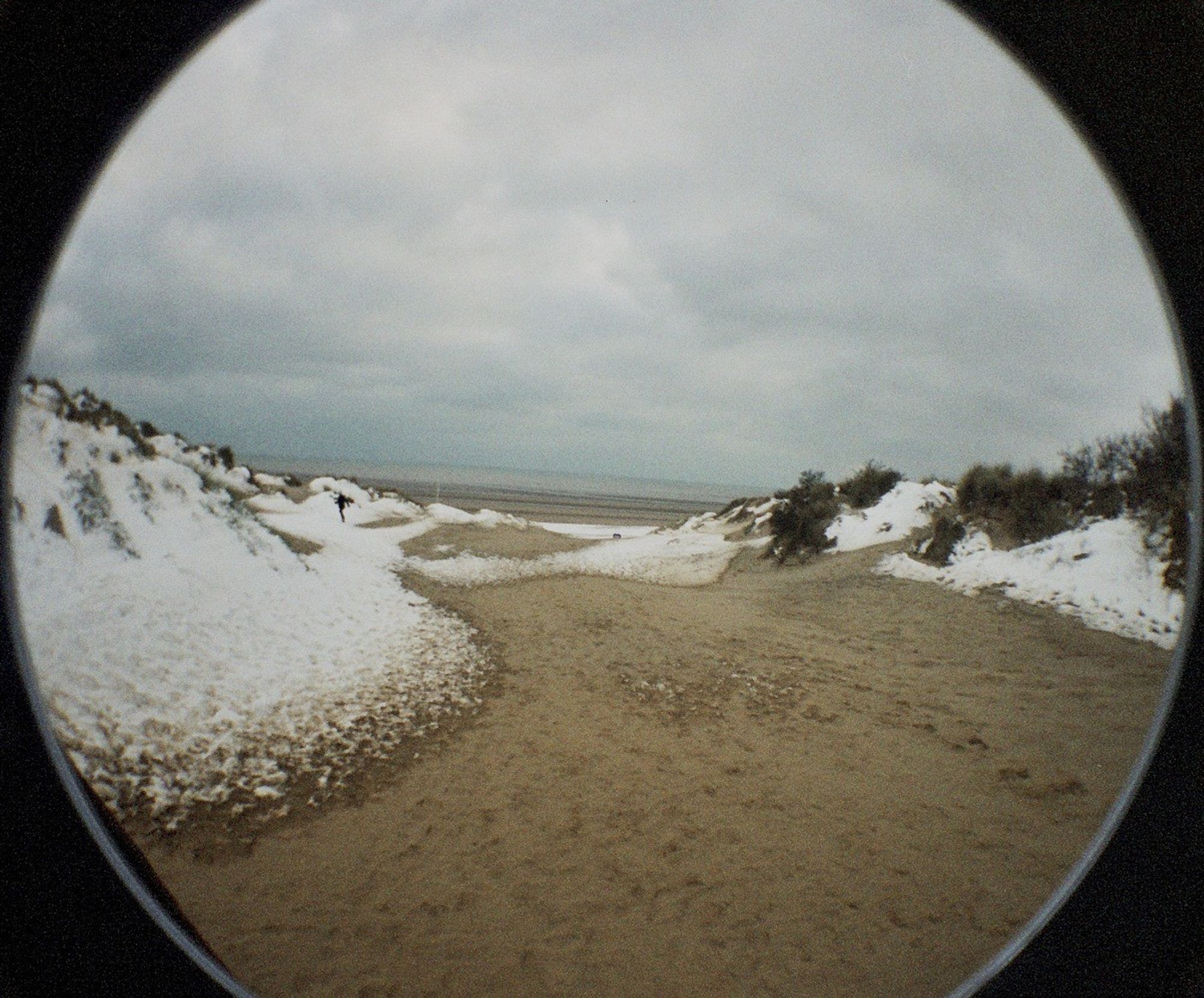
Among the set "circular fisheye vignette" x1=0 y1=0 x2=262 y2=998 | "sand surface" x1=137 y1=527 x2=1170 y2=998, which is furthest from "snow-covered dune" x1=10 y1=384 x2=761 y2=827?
"sand surface" x1=137 y1=527 x2=1170 y2=998

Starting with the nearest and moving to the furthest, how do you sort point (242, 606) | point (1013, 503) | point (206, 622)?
point (1013, 503), point (206, 622), point (242, 606)

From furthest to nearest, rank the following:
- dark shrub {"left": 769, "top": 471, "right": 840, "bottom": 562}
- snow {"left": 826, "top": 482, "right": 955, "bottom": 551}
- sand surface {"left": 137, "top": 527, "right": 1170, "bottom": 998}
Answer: dark shrub {"left": 769, "top": 471, "right": 840, "bottom": 562}, snow {"left": 826, "top": 482, "right": 955, "bottom": 551}, sand surface {"left": 137, "top": 527, "right": 1170, "bottom": 998}

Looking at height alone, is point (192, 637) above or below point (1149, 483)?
below

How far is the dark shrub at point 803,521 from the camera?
4836 mm

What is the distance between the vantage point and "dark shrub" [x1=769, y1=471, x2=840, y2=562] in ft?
15.9

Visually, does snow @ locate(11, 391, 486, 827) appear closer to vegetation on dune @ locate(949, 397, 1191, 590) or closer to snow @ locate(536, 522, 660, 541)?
snow @ locate(536, 522, 660, 541)

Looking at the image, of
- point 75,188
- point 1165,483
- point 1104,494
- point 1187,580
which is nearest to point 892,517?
point 1104,494

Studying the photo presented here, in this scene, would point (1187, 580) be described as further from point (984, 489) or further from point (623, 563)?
point (623, 563)

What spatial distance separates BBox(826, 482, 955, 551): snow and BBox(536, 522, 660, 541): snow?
220 centimetres

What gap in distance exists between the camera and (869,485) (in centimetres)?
457

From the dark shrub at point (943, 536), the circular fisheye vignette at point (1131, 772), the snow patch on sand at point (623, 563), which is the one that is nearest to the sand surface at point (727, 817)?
the dark shrub at point (943, 536)

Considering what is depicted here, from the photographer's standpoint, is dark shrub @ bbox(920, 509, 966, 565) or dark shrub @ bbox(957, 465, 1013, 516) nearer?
dark shrub @ bbox(957, 465, 1013, 516)

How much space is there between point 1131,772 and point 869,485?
13.0 feet

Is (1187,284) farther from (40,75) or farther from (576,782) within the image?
(576,782)
